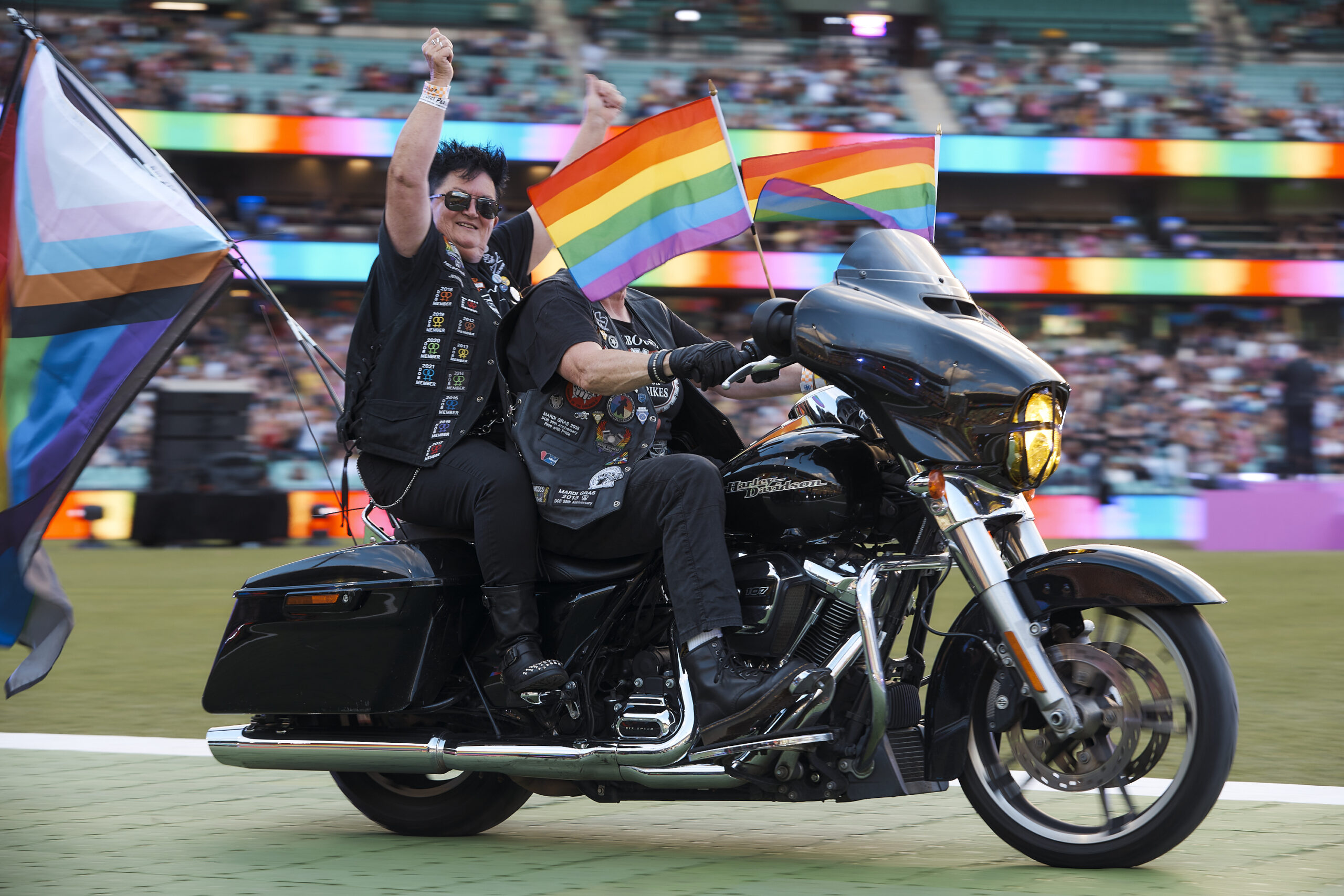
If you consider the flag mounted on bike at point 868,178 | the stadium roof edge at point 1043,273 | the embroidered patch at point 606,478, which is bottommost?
the stadium roof edge at point 1043,273

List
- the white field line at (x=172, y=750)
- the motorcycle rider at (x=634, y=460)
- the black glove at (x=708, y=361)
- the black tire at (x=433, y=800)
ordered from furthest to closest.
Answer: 1. the white field line at (x=172, y=750)
2. the black tire at (x=433, y=800)
3. the motorcycle rider at (x=634, y=460)
4. the black glove at (x=708, y=361)

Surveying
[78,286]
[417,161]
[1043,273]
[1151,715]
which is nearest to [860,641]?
[1151,715]

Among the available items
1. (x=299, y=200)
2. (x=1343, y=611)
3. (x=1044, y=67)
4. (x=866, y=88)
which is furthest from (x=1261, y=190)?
(x=1343, y=611)

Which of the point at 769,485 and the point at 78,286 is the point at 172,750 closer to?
the point at 78,286

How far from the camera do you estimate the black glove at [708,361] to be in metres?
3.75

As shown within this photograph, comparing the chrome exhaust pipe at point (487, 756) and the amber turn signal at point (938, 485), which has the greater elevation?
the amber turn signal at point (938, 485)

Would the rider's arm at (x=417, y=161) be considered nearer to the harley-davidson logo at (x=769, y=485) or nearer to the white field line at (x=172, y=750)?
the harley-davidson logo at (x=769, y=485)

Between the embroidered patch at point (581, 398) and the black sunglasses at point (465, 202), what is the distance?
68cm

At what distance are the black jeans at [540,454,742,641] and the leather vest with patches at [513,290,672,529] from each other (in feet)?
0.18

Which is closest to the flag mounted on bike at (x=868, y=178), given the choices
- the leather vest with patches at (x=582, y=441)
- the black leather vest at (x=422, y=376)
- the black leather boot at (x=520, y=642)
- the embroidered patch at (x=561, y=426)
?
the leather vest with patches at (x=582, y=441)

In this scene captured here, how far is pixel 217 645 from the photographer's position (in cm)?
955

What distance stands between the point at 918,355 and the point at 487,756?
5.05 ft

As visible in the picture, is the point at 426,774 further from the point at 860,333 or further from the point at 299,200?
the point at 299,200

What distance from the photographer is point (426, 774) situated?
450 cm
